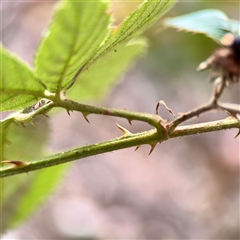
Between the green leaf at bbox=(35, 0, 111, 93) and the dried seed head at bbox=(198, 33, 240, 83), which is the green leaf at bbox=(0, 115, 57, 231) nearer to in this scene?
the green leaf at bbox=(35, 0, 111, 93)

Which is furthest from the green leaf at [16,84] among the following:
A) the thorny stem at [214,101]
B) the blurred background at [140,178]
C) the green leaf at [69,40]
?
the blurred background at [140,178]

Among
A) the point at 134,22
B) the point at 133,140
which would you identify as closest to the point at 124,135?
the point at 133,140

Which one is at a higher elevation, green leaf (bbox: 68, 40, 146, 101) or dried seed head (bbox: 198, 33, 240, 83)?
green leaf (bbox: 68, 40, 146, 101)

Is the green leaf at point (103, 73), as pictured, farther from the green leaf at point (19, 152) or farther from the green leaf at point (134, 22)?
the green leaf at point (134, 22)

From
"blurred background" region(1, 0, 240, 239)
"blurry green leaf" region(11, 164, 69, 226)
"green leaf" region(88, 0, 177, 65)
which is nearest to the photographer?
"green leaf" region(88, 0, 177, 65)

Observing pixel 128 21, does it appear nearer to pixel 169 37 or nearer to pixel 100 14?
pixel 100 14

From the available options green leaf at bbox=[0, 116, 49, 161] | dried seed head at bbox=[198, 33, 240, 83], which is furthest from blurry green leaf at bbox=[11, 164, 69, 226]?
dried seed head at bbox=[198, 33, 240, 83]
